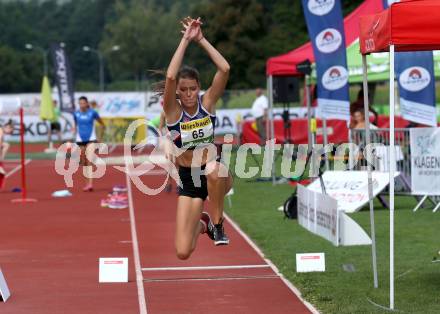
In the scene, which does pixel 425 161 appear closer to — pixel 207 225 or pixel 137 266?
pixel 137 266

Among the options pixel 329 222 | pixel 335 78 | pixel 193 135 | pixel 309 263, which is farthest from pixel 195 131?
pixel 335 78

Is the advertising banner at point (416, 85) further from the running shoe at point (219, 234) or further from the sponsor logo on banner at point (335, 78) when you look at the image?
the running shoe at point (219, 234)

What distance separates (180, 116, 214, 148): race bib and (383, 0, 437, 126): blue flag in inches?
365

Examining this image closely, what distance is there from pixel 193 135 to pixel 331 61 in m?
10.3

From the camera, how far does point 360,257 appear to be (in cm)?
1234

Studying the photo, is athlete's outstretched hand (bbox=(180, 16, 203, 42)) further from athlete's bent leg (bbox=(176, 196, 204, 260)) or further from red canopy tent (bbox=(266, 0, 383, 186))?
red canopy tent (bbox=(266, 0, 383, 186))

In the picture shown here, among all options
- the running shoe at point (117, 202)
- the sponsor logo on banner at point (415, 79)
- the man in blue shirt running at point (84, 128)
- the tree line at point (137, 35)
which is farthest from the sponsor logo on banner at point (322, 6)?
the tree line at point (137, 35)

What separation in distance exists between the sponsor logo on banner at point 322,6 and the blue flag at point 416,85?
1.63 metres

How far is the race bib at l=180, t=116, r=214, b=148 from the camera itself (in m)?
8.75

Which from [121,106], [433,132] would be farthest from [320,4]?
[121,106]

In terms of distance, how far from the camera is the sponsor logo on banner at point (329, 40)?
61.3ft

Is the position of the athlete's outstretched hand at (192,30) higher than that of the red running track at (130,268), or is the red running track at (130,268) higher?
the athlete's outstretched hand at (192,30)

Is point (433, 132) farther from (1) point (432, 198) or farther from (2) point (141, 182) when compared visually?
(2) point (141, 182)

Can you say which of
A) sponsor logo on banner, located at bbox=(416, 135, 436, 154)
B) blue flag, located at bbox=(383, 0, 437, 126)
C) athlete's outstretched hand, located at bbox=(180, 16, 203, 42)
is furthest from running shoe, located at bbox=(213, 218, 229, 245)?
blue flag, located at bbox=(383, 0, 437, 126)
